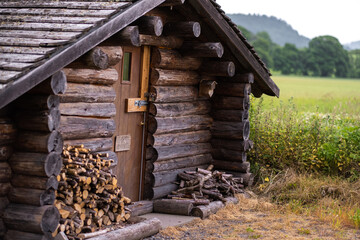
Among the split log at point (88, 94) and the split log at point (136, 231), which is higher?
the split log at point (88, 94)

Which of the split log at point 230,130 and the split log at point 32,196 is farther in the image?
the split log at point 230,130

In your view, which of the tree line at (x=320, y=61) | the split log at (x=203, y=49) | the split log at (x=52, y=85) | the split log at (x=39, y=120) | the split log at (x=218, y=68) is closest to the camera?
the split log at (x=52, y=85)

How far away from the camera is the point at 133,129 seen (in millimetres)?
9773

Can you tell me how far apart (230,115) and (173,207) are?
9.90ft

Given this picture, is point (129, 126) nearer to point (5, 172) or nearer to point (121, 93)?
point (121, 93)

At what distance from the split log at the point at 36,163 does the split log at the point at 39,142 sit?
69 millimetres

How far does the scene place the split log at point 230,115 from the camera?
11914 mm

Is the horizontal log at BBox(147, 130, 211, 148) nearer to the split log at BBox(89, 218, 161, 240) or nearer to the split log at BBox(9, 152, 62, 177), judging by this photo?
the split log at BBox(89, 218, 161, 240)

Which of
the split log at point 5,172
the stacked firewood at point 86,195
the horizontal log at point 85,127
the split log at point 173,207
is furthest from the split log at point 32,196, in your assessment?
the split log at point 173,207

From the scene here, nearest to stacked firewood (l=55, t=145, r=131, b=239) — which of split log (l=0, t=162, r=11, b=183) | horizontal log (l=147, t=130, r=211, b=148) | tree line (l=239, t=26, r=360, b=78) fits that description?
split log (l=0, t=162, r=11, b=183)

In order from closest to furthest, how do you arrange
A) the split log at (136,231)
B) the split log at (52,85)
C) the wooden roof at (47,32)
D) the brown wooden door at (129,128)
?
the wooden roof at (47,32), the split log at (52,85), the split log at (136,231), the brown wooden door at (129,128)

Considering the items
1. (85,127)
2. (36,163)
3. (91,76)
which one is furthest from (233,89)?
(36,163)

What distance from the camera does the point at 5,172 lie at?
6.80m

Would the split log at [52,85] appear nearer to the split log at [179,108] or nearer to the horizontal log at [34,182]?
the horizontal log at [34,182]
